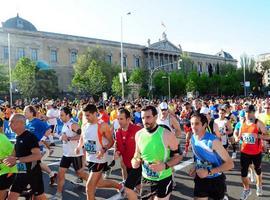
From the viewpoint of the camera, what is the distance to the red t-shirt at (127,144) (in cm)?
688

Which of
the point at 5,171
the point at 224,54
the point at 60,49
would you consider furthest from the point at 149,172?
the point at 224,54

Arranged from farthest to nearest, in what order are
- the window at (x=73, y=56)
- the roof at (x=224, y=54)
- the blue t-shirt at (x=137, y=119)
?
the roof at (x=224, y=54)
the window at (x=73, y=56)
the blue t-shirt at (x=137, y=119)

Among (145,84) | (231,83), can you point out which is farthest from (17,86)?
(231,83)

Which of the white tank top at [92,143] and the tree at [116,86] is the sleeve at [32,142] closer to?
the white tank top at [92,143]

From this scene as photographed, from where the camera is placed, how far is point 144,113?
520 centimetres

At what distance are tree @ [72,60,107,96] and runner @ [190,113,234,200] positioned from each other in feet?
159

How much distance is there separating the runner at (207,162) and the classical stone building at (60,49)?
48439mm

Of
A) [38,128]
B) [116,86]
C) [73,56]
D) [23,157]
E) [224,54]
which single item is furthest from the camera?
[224,54]

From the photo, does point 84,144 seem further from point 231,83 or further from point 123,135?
point 231,83

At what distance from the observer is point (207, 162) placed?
5078 millimetres

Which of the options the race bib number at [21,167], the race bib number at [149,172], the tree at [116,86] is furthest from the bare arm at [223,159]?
the tree at [116,86]

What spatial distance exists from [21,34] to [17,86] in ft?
63.0

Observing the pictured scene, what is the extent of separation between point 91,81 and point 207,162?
48.9 m

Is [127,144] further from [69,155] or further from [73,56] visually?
[73,56]
